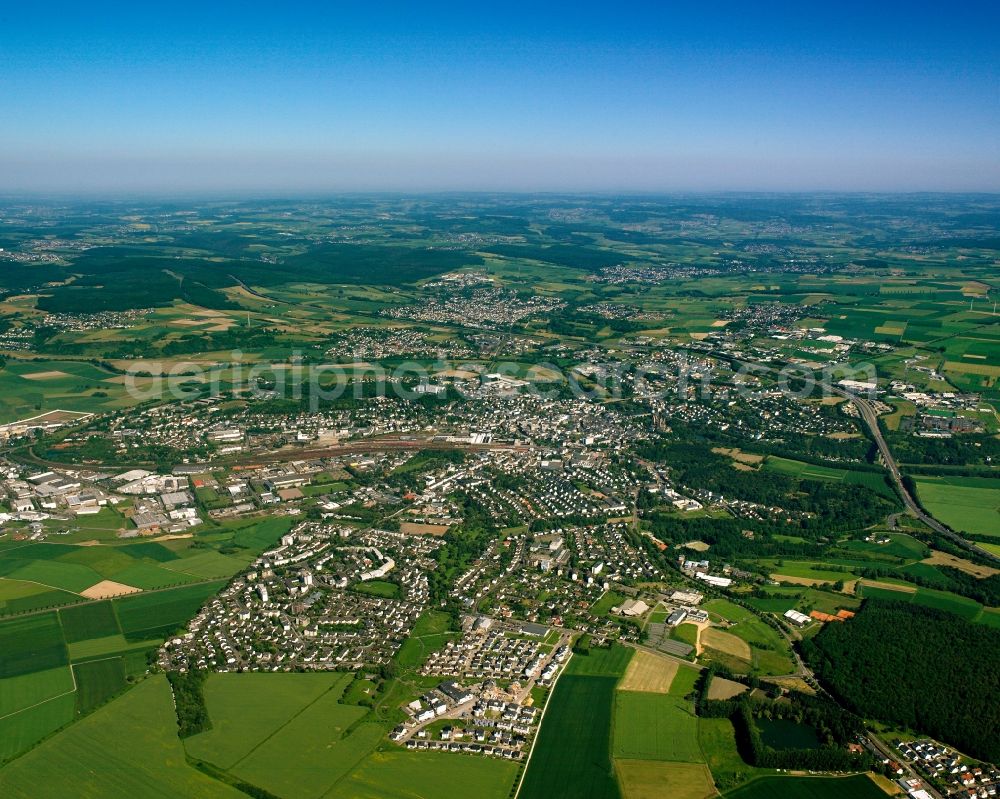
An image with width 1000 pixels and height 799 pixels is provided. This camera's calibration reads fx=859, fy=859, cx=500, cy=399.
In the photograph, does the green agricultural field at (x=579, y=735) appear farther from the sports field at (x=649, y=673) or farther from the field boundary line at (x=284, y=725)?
the field boundary line at (x=284, y=725)

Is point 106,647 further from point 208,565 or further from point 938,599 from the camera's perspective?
point 938,599

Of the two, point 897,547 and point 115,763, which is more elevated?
point 897,547

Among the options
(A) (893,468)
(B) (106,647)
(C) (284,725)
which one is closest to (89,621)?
(B) (106,647)

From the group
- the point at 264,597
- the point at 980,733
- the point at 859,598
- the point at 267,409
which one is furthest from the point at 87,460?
the point at 980,733

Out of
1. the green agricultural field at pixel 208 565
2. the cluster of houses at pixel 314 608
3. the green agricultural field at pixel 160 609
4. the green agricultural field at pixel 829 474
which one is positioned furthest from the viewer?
the green agricultural field at pixel 829 474

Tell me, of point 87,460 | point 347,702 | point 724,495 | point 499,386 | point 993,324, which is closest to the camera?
point 347,702

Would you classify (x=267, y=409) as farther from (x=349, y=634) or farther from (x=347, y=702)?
(x=347, y=702)

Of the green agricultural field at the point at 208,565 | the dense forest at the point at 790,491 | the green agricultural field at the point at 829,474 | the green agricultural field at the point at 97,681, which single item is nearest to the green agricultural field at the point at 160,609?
the green agricultural field at the point at 208,565
